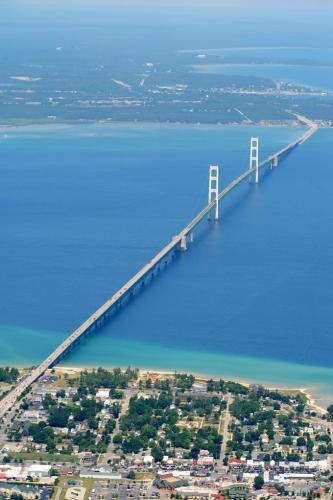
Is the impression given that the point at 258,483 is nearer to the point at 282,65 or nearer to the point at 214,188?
the point at 214,188

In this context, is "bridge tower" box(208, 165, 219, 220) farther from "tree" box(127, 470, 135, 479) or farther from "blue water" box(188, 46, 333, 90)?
"blue water" box(188, 46, 333, 90)

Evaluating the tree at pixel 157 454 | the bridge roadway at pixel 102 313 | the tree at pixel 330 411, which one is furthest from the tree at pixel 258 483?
the bridge roadway at pixel 102 313

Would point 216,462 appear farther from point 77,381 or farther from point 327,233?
point 327,233

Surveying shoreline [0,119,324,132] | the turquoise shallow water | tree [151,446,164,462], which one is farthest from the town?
shoreline [0,119,324,132]

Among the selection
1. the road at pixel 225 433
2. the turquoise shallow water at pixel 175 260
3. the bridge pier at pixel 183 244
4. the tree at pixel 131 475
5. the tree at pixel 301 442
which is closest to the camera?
the tree at pixel 131 475

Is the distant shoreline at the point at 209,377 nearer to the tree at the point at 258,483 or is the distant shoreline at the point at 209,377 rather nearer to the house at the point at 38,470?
the tree at the point at 258,483

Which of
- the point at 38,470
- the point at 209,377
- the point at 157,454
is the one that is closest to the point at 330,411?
the point at 209,377
